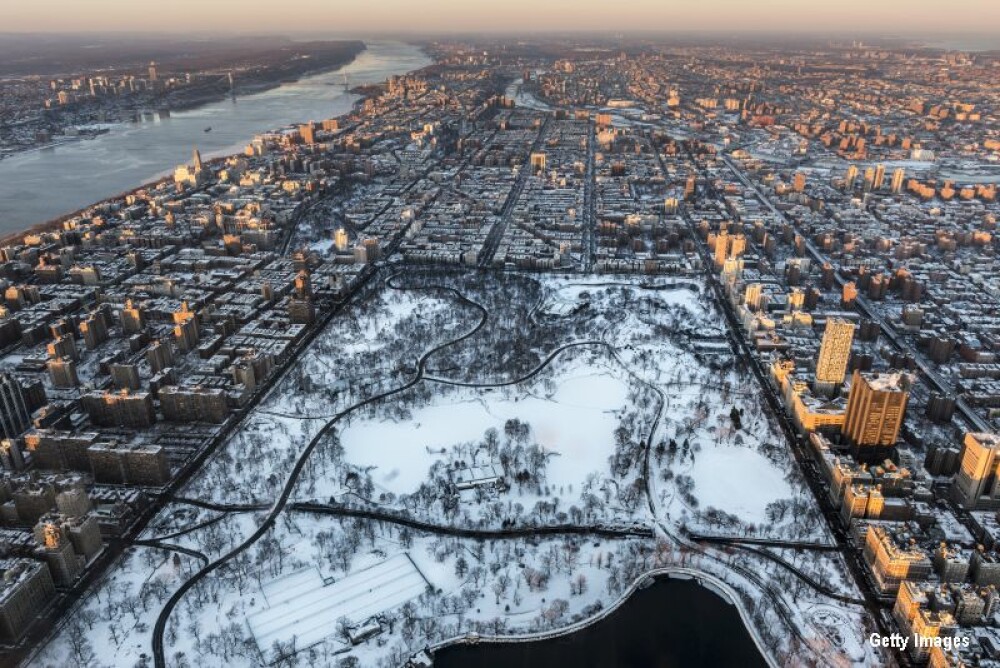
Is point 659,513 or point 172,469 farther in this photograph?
point 172,469

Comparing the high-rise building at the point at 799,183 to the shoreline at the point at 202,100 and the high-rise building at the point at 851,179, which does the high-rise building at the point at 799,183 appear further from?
the shoreline at the point at 202,100

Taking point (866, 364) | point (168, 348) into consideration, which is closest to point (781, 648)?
point (866, 364)

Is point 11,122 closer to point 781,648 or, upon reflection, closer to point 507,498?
point 507,498

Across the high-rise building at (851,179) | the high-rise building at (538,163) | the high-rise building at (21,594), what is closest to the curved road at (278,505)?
the high-rise building at (21,594)

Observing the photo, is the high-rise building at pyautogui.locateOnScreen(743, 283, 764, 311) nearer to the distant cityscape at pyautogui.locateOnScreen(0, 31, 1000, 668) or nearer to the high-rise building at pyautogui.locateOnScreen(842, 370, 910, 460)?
the distant cityscape at pyautogui.locateOnScreen(0, 31, 1000, 668)

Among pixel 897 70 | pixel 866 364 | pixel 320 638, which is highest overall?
pixel 897 70

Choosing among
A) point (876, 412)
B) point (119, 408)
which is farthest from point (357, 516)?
point (876, 412)

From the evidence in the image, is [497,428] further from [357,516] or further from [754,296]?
[754,296]
